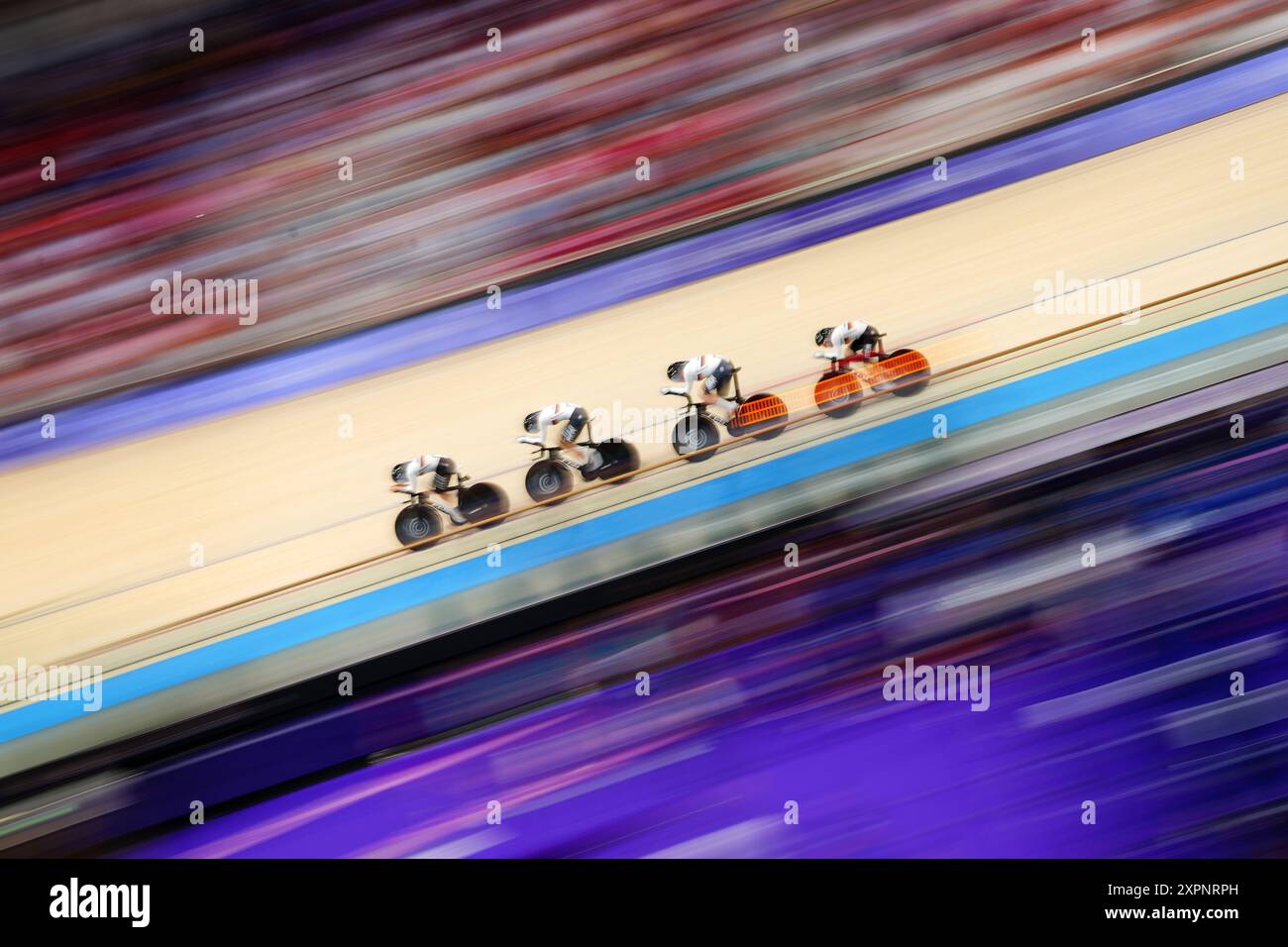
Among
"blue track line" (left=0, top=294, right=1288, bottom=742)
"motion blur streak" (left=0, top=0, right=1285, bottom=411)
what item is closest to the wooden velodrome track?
"blue track line" (left=0, top=294, right=1288, bottom=742)

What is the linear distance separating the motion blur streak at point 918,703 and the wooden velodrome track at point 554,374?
0.63 meters

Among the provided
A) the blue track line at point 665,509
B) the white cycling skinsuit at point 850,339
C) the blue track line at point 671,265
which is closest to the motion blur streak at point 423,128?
the blue track line at point 671,265

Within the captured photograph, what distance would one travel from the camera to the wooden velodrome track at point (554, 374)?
3.30 metres

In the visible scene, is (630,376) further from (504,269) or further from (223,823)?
(223,823)

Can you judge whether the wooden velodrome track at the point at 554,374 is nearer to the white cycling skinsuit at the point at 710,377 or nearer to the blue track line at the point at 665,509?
the blue track line at the point at 665,509

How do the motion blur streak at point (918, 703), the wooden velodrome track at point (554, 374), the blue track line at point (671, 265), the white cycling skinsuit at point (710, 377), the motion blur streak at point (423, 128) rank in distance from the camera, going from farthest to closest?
the motion blur streak at point (423, 128)
the blue track line at point (671, 265)
the wooden velodrome track at point (554, 374)
the white cycling skinsuit at point (710, 377)
the motion blur streak at point (918, 703)

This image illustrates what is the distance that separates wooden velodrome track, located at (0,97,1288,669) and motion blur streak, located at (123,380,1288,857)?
24.8 inches

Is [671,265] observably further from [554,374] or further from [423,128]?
[423,128]

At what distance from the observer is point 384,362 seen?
3.76 meters

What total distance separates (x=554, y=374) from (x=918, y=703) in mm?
→ 1632

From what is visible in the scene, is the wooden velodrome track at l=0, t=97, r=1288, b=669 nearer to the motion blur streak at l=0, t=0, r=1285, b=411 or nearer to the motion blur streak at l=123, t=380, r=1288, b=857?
the motion blur streak at l=0, t=0, r=1285, b=411

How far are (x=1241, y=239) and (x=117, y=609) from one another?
3.72 metres

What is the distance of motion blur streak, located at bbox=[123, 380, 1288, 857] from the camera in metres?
2.59
